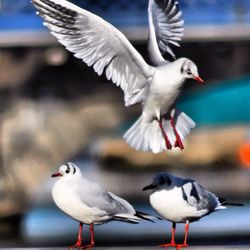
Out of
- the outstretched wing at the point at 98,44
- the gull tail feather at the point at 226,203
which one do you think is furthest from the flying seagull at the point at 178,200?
the outstretched wing at the point at 98,44

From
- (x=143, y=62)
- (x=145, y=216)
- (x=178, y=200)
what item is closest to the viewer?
(x=178, y=200)

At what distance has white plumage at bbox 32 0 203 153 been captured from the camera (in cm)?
739

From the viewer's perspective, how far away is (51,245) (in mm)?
7629

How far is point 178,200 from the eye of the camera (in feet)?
24.0

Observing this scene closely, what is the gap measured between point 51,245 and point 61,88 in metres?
0.60

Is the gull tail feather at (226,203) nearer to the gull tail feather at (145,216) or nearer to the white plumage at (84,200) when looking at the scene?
the gull tail feather at (145,216)

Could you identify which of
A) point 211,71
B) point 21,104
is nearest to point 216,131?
point 211,71

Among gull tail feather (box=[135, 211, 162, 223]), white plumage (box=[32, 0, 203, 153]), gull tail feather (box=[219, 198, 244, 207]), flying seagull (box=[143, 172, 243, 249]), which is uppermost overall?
white plumage (box=[32, 0, 203, 153])

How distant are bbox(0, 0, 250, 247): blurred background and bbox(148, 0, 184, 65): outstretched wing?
0.12 feet

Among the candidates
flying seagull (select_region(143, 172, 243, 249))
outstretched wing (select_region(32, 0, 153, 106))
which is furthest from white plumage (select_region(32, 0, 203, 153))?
flying seagull (select_region(143, 172, 243, 249))

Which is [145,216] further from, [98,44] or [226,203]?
[98,44]

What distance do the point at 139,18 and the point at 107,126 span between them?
0.43m

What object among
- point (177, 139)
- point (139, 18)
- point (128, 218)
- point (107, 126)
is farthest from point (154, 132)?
point (139, 18)

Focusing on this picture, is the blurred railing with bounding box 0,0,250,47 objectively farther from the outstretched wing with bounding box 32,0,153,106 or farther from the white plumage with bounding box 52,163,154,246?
the white plumage with bounding box 52,163,154,246
